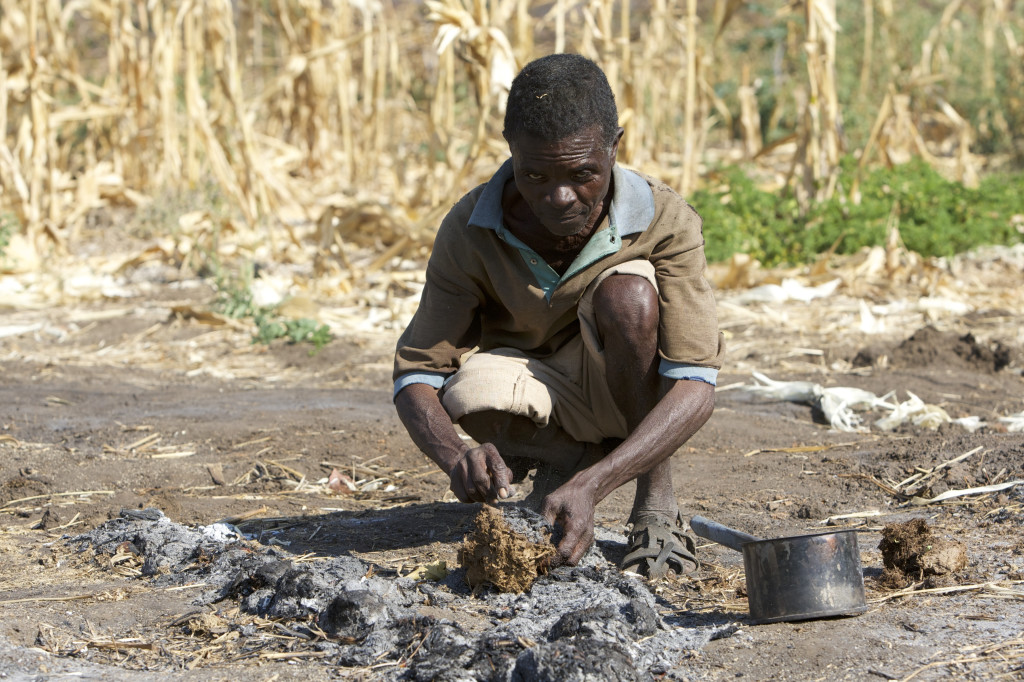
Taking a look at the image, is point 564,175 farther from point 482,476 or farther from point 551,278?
point 482,476

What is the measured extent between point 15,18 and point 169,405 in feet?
17.1

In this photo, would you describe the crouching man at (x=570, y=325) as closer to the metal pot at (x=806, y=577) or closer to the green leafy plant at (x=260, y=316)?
the metal pot at (x=806, y=577)

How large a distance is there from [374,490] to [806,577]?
1.76 metres

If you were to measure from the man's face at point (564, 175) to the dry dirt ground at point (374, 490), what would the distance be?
89cm

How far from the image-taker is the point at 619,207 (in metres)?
2.60

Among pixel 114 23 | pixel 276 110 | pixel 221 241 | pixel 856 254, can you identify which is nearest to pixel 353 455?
pixel 856 254

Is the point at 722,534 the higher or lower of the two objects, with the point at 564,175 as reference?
lower

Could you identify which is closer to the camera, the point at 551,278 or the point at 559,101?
the point at 559,101

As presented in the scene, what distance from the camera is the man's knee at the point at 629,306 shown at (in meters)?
2.55

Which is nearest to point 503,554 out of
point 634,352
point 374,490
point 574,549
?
point 574,549

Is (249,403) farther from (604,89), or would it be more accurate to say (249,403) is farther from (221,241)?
(221,241)

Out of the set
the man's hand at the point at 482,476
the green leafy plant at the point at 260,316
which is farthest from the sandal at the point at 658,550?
the green leafy plant at the point at 260,316

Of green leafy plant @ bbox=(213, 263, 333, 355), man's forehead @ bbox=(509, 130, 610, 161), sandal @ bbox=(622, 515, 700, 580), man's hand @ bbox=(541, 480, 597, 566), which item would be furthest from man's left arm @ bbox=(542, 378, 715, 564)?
green leafy plant @ bbox=(213, 263, 333, 355)

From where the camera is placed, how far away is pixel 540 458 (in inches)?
117
